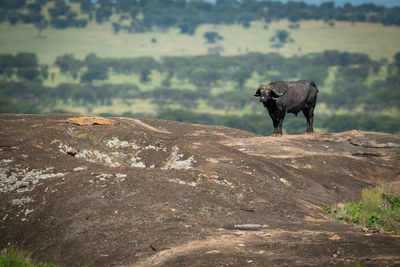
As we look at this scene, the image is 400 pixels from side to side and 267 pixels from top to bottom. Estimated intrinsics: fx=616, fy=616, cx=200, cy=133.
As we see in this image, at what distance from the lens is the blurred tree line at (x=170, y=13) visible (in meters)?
145

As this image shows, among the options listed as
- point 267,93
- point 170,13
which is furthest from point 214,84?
point 267,93

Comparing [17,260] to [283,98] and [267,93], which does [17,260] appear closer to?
[267,93]

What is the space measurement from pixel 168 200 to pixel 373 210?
530 cm

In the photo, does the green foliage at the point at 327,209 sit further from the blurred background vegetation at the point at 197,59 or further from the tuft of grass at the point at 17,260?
the blurred background vegetation at the point at 197,59

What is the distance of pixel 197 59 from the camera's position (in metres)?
120

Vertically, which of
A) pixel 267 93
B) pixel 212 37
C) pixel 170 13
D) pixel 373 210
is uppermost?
pixel 267 93

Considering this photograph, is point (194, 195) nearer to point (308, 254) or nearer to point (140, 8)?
point (308, 254)

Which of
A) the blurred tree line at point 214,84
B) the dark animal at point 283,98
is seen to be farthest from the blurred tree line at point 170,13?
the dark animal at point 283,98

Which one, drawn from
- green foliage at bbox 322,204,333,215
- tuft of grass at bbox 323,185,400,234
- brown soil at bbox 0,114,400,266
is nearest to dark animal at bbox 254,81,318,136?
brown soil at bbox 0,114,400,266

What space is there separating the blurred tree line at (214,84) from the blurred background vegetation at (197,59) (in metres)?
0.19

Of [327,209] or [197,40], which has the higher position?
[327,209]

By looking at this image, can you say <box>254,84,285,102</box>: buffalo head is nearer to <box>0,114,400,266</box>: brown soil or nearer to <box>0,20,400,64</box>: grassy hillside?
<box>0,114,400,266</box>: brown soil

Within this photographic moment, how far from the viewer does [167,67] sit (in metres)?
117

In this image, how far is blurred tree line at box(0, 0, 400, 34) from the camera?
145000mm
